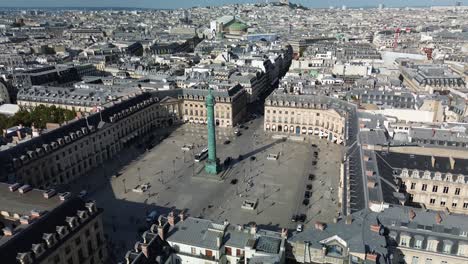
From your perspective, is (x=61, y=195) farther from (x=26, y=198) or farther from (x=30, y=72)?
(x=30, y=72)

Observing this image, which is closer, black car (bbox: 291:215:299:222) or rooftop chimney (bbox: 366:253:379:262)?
rooftop chimney (bbox: 366:253:379:262)

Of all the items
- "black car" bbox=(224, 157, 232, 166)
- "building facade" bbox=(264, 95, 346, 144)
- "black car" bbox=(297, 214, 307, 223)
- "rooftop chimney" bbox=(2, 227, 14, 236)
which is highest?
"rooftop chimney" bbox=(2, 227, 14, 236)

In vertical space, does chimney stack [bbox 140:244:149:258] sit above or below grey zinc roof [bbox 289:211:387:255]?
above

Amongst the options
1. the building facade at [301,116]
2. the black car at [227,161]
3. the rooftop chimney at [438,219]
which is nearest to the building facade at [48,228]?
the black car at [227,161]

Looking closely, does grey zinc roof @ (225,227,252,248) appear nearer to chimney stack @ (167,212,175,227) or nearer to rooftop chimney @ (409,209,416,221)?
chimney stack @ (167,212,175,227)

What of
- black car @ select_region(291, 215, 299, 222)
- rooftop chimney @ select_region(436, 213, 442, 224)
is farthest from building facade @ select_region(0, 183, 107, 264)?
rooftop chimney @ select_region(436, 213, 442, 224)

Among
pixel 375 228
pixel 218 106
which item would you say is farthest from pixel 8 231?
pixel 218 106

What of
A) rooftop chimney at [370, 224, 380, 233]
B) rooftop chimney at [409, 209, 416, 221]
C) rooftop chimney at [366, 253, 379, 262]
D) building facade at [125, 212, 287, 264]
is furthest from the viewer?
rooftop chimney at [409, 209, 416, 221]
